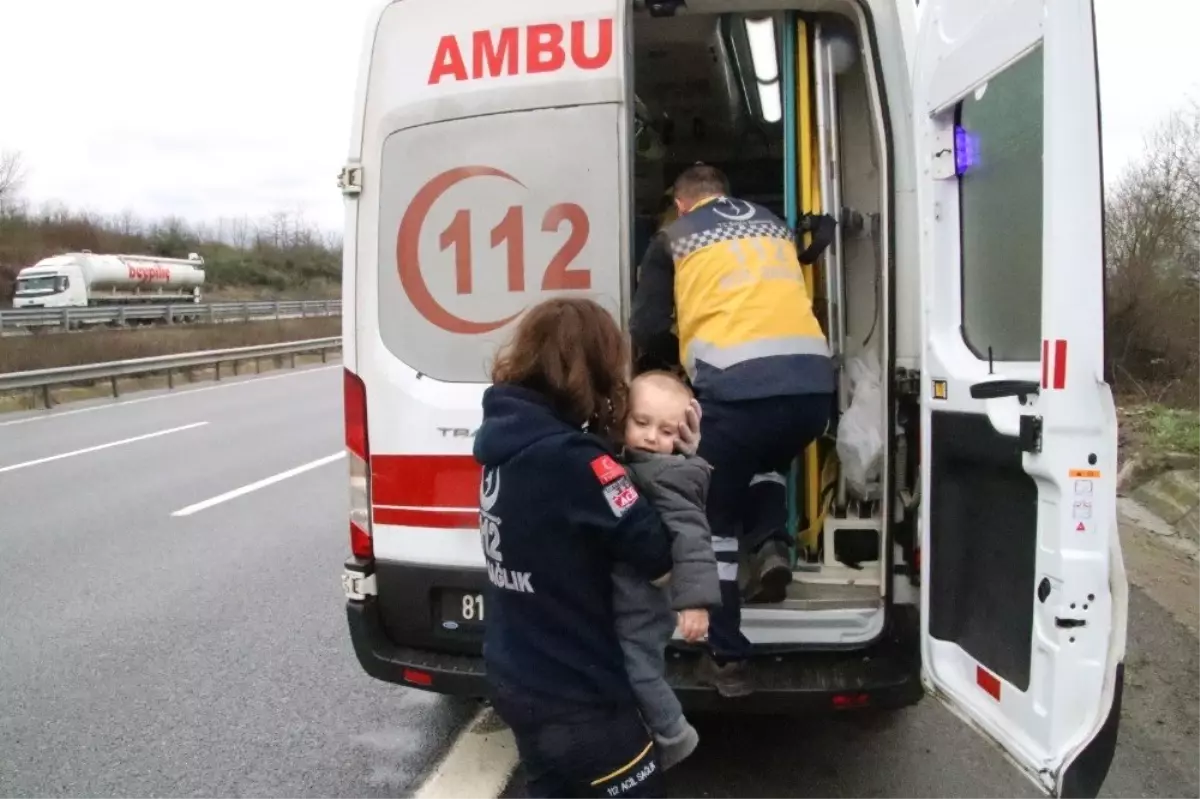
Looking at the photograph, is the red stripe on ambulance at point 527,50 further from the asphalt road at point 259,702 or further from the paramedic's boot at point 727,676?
the asphalt road at point 259,702

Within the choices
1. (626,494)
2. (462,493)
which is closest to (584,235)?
(462,493)

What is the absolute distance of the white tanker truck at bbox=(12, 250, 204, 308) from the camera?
37.3 meters

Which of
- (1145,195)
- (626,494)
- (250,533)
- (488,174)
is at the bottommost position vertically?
(250,533)

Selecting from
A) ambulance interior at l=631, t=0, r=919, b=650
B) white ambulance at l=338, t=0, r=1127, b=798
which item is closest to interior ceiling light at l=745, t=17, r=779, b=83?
ambulance interior at l=631, t=0, r=919, b=650

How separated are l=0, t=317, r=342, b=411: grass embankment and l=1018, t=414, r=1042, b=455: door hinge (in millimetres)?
16754

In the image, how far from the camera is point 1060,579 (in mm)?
2244

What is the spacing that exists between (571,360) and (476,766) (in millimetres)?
2035

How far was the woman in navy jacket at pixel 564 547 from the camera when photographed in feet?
6.57

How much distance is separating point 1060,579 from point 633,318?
1.56 metres

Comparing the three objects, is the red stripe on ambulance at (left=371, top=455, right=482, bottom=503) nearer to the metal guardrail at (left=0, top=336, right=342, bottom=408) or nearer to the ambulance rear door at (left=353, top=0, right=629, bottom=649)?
Result: the ambulance rear door at (left=353, top=0, right=629, bottom=649)

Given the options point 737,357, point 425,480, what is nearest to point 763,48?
point 737,357

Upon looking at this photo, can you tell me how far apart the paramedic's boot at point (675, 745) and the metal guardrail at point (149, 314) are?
22343 mm

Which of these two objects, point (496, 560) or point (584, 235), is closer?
point (496, 560)

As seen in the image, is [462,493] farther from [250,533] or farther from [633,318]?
[250,533]
